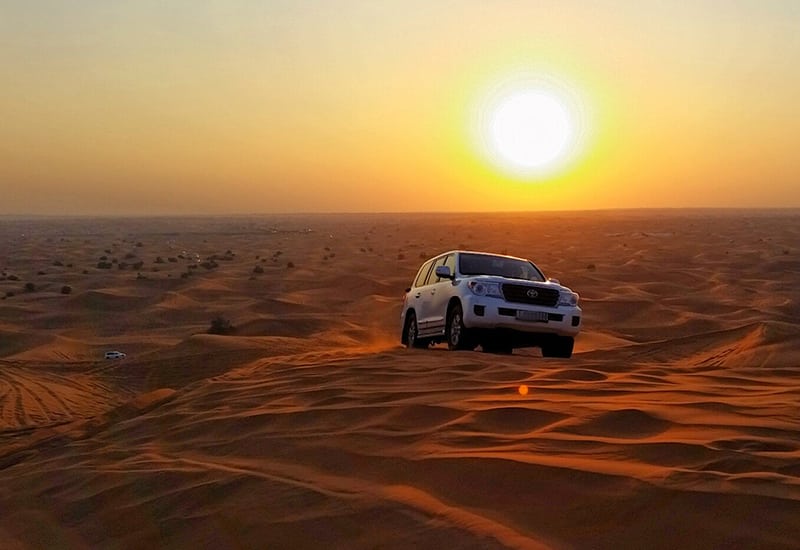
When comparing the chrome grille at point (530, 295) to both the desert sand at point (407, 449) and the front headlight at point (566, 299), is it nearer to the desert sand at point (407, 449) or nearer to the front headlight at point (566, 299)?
the front headlight at point (566, 299)

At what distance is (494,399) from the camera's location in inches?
279

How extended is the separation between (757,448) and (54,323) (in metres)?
19.1

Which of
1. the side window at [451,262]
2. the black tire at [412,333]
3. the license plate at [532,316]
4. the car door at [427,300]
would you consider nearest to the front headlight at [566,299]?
the license plate at [532,316]

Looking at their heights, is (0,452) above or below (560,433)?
below

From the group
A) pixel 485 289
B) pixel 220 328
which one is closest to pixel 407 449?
pixel 485 289

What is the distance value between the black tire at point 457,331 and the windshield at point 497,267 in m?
0.77

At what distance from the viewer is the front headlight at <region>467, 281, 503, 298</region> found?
11.8 m

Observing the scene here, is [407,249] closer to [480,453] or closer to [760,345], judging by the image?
[760,345]

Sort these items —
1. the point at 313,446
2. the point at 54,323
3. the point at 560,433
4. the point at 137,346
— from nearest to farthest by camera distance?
the point at 560,433
the point at 313,446
the point at 137,346
the point at 54,323

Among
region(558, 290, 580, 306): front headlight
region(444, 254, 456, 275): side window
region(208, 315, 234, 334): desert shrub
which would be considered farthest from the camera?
region(208, 315, 234, 334): desert shrub

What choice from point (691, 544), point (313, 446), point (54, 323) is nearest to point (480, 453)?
point (313, 446)

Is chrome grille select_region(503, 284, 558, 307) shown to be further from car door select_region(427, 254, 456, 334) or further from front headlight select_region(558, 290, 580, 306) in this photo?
car door select_region(427, 254, 456, 334)

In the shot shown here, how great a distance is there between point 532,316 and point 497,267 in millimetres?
1517

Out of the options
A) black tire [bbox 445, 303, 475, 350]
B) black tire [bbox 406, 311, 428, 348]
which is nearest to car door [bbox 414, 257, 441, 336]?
black tire [bbox 406, 311, 428, 348]
